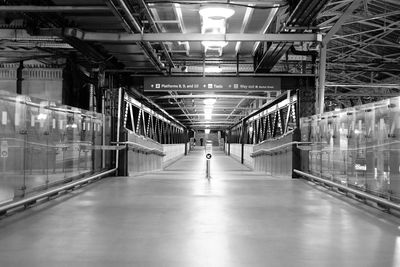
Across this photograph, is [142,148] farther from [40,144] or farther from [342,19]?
[342,19]

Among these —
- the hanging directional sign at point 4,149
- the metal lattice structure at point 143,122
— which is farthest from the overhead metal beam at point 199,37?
the metal lattice structure at point 143,122

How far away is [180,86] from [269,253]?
9.60 m

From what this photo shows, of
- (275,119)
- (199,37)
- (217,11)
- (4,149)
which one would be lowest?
(4,149)

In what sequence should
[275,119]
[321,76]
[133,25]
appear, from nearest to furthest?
[133,25] < [321,76] < [275,119]

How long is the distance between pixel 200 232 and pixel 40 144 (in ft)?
12.5

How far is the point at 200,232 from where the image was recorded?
525 cm

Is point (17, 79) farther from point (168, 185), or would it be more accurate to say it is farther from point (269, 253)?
point (269, 253)

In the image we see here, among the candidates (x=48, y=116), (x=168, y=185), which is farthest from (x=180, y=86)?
(x=48, y=116)

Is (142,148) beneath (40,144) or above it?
beneath

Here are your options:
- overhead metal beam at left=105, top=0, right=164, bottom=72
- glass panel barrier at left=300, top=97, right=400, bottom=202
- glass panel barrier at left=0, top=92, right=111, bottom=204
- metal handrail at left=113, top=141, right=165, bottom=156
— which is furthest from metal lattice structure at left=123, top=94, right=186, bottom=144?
glass panel barrier at left=300, top=97, right=400, bottom=202

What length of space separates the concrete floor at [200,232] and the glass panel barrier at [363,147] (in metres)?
0.52

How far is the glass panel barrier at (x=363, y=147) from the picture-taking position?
22.0ft

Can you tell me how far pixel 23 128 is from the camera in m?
6.84

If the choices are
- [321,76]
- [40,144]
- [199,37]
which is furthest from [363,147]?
[40,144]
